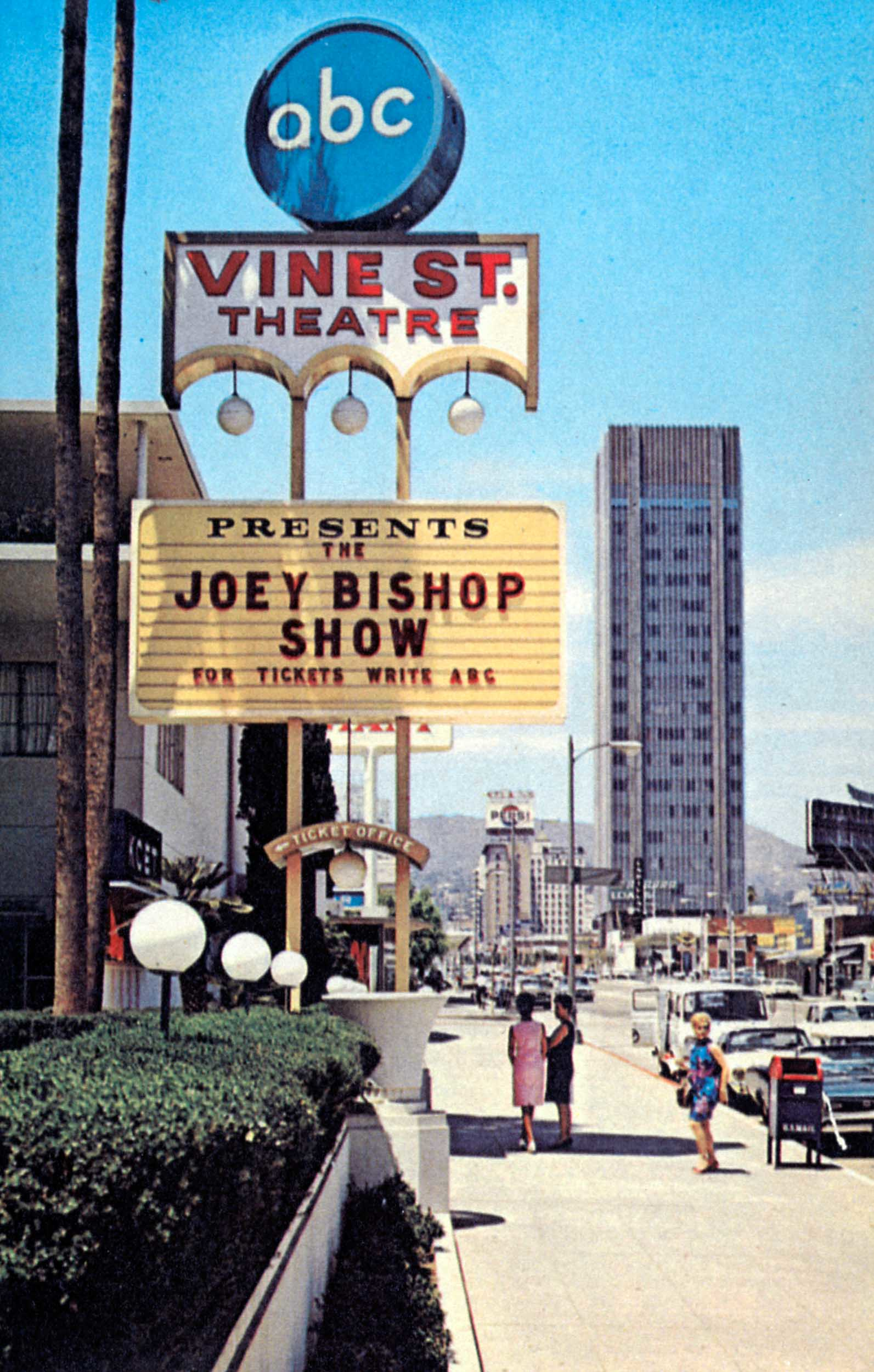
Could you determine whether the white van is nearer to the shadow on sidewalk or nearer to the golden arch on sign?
the shadow on sidewalk

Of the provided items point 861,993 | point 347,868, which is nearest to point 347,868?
point 347,868

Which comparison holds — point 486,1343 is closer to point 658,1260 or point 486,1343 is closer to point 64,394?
point 658,1260

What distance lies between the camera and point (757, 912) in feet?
636

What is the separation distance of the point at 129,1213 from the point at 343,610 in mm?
9723

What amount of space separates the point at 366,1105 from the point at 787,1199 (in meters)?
3.99

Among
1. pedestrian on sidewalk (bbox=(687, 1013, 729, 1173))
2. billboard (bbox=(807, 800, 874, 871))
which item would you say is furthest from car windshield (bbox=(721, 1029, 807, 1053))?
billboard (bbox=(807, 800, 874, 871))

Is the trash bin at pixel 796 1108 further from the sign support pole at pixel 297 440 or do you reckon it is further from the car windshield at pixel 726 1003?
the car windshield at pixel 726 1003

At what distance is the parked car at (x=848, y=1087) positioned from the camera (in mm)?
19547

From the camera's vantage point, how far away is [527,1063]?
1803cm

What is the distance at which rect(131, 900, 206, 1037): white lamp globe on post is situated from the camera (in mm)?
7699

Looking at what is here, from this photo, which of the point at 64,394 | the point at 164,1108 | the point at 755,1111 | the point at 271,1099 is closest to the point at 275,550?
the point at 64,394

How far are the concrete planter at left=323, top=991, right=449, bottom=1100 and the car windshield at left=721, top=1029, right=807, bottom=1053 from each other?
33.0ft

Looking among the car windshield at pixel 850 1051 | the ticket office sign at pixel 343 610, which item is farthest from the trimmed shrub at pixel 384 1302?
the car windshield at pixel 850 1051

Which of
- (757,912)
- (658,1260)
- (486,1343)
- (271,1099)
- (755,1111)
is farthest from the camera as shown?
(757,912)
